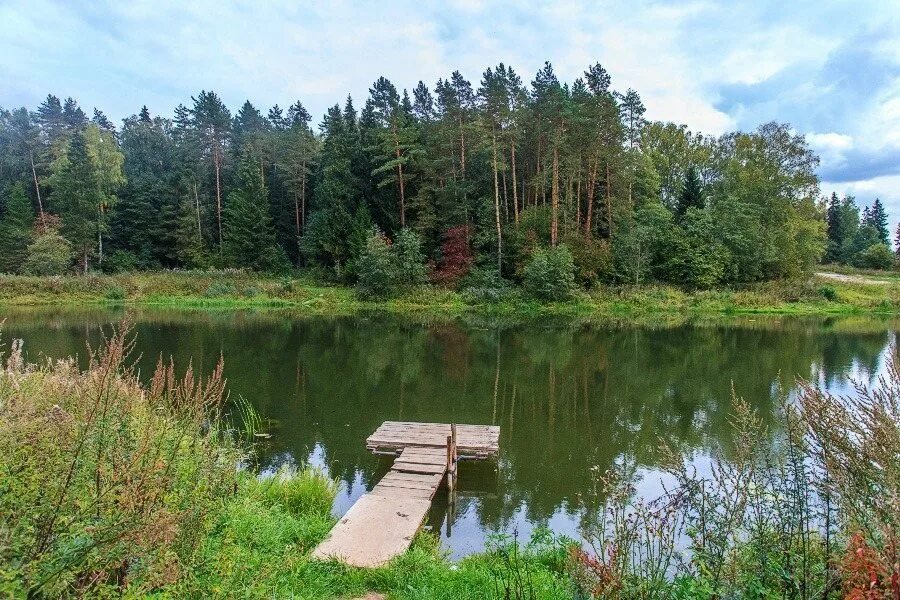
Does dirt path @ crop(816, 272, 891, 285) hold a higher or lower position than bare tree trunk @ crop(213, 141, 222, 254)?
lower

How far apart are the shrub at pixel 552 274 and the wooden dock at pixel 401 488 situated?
2196 centimetres

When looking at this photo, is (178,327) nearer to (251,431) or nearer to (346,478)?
(251,431)

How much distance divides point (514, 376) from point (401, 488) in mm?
8875

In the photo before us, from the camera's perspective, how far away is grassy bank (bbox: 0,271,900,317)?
104ft

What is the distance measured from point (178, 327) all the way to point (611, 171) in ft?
88.1

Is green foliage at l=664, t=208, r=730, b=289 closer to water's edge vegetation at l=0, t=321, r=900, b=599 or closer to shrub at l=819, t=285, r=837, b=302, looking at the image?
shrub at l=819, t=285, r=837, b=302

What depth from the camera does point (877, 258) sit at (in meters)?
49.2

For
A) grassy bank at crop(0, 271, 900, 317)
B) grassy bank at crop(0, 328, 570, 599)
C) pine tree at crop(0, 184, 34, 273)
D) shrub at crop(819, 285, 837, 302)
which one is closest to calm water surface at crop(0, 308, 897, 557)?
grassy bank at crop(0, 328, 570, 599)

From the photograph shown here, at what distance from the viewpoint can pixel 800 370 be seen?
1627 centimetres

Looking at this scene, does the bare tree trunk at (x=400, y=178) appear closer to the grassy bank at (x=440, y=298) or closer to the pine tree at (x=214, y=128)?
the grassy bank at (x=440, y=298)

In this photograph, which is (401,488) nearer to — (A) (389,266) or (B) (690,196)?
(A) (389,266)

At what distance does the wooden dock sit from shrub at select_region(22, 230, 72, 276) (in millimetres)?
36339

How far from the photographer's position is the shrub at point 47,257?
35.7 meters

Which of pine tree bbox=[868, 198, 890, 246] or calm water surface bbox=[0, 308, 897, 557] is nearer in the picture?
calm water surface bbox=[0, 308, 897, 557]
